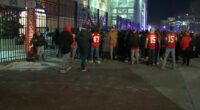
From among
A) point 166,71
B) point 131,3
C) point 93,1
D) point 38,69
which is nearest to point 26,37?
point 38,69

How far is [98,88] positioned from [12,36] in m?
9.22

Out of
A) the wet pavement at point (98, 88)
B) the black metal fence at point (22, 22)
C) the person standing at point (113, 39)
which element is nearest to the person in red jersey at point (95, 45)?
the person standing at point (113, 39)

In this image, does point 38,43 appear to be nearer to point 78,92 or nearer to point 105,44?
point 105,44

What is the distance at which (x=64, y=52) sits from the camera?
46.8ft

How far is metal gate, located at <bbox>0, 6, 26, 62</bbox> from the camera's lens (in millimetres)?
18348

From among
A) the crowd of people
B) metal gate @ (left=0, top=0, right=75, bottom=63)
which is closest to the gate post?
metal gate @ (left=0, top=0, right=75, bottom=63)

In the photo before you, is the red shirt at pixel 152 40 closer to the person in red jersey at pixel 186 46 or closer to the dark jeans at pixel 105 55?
the person in red jersey at pixel 186 46

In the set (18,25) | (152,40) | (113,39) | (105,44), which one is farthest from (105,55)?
(18,25)

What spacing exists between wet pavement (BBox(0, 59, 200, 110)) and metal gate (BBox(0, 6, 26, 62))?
7.82 ft

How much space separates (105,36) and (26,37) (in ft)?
12.2

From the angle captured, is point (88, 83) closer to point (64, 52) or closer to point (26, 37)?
point (64, 52)

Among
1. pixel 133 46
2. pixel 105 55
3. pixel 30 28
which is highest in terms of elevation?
pixel 30 28

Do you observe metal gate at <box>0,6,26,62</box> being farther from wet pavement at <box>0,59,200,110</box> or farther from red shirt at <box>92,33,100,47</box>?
red shirt at <box>92,33,100,47</box>

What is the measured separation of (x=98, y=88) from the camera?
36.8 feet
